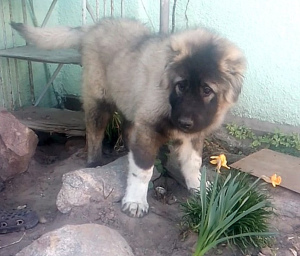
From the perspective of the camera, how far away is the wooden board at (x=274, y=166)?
4.09 metres

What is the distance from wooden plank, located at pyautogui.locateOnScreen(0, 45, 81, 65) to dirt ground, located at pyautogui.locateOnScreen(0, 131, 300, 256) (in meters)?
1.02

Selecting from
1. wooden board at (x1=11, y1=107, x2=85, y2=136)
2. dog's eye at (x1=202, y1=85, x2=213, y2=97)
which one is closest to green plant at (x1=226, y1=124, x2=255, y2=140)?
wooden board at (x1=11, y1=107, x2=85, y2=136)

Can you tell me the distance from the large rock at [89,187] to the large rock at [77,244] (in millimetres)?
688

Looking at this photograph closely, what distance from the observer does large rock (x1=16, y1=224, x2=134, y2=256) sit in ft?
9.32

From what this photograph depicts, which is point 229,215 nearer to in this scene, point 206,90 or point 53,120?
point 206,90

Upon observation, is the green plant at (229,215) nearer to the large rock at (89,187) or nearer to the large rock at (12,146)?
the large rock at (89,187)

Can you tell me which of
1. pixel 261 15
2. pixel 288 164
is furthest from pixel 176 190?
pixel 261 15

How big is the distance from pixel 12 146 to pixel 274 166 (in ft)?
7.48

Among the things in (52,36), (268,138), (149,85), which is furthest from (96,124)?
(268,138)

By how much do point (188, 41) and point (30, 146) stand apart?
191cm

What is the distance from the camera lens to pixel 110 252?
2.90 m

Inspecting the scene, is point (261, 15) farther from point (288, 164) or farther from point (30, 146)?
point (30, 146)

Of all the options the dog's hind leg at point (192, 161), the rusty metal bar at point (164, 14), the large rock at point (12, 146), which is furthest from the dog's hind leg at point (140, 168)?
the rusty metal bar at point (164, 14)

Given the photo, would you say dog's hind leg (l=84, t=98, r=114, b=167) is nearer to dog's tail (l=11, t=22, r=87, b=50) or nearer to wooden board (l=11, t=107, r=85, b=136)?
wooden board (l=11, t=107, r=85, b=136)
